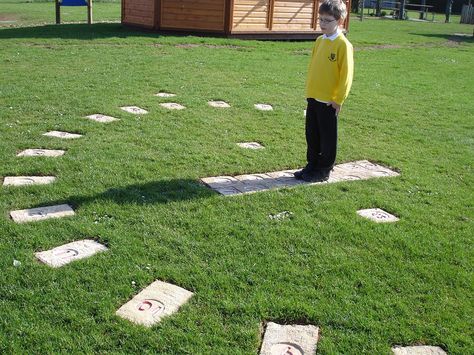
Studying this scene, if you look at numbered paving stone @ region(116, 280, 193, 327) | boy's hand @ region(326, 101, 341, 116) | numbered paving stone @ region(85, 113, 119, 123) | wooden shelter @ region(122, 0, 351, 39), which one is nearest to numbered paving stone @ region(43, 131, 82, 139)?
numbered paving stone @ region(85, 113, 119, 123)

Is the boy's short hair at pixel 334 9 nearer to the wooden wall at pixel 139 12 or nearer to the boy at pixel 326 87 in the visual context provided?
the boy at pixel 326 87

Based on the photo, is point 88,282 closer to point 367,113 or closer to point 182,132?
point 182,132

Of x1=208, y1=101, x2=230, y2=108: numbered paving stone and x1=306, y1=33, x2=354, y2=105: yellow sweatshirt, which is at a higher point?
x1=306, y1=33, x2=354, y2=105: yellow sweatshirt

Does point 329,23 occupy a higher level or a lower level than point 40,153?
higher

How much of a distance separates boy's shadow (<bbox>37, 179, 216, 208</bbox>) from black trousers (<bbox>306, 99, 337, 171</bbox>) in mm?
1251

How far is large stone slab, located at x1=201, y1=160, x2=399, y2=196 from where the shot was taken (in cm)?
527

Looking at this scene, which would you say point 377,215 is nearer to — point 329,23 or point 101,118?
point 329,23

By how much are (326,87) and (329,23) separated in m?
0.62

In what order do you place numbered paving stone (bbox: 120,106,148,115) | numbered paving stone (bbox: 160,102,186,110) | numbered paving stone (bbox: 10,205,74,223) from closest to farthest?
1. numbered paving stone (bbox: 10,205,74,223)
2. numbered paving stone (bbox: 120,106,148,115)
3. numbered paving stone (bbox: 160,102,186,110)

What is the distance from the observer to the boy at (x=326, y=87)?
16.7 feet

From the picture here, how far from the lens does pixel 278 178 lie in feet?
18.5

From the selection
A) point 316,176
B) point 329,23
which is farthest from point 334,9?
point 316,176

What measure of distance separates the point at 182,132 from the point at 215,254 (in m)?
3.24

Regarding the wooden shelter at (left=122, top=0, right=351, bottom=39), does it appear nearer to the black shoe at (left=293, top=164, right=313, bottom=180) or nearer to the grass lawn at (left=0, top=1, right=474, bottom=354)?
the grass lawn at (left=0, top=1, right=474, bottom=354)
